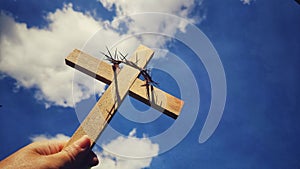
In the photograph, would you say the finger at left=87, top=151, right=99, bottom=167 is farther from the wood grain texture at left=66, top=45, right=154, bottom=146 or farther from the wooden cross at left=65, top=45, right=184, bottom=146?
the wooden cross at left=65, top=45, right=184, bottom=146

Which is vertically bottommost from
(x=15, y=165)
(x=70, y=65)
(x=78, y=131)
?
(x=15, y=165)

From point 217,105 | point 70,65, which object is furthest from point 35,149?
point 217,105

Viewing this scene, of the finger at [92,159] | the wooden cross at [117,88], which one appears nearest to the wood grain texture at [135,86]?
the wooden cross at [117,88]

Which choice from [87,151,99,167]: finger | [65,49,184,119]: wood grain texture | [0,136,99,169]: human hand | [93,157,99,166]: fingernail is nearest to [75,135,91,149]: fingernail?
[0,136,99,169]: human hand

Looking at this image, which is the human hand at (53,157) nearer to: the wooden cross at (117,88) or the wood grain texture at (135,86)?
the wooden cross at (117,88)

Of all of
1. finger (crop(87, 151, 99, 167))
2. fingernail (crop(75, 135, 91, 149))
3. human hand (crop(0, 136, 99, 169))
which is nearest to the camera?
human hand (crop(0, 136, 99, 169))

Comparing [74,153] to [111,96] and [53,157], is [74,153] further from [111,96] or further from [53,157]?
[111,96]

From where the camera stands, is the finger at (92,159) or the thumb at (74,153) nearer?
the thumb at (74,153)

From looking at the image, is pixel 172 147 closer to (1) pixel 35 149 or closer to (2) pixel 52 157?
(2) pixel 52 157
